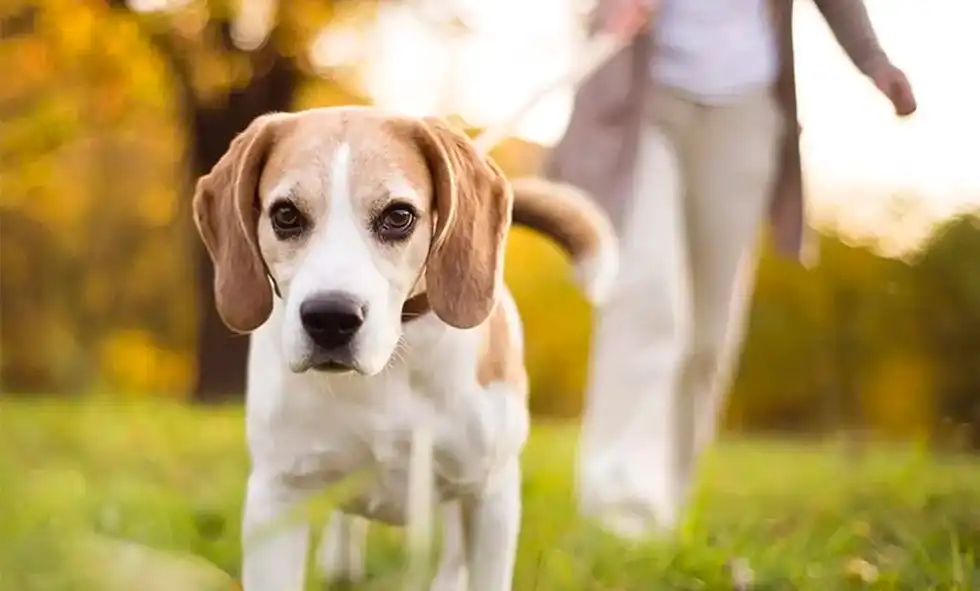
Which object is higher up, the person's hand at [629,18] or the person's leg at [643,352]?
the person's hand at [629,18]

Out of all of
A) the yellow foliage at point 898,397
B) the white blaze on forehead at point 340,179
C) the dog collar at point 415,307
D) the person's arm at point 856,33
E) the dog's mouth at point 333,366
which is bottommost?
the yellow foliage at point 898,397

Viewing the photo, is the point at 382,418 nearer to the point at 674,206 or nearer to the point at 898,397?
the point at 674,206

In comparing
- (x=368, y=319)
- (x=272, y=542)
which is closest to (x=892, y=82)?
(x=368, y=319)

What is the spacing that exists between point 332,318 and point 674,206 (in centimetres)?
83

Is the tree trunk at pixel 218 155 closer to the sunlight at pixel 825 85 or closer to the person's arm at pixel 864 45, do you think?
the sunlight at pixel 825 85

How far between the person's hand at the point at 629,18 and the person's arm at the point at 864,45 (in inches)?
9.3

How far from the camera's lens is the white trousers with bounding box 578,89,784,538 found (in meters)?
1.67

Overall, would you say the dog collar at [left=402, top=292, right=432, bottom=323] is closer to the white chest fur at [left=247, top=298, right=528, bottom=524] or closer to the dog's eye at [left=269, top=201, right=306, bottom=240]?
the white chest fur at [left=247, top=298, right=528, bottom=524]

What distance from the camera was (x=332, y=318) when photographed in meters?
1.00

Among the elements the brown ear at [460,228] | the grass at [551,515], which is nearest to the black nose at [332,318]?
the brown ear at [460,228]

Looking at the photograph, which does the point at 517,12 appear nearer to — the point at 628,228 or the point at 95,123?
the point at 628,228

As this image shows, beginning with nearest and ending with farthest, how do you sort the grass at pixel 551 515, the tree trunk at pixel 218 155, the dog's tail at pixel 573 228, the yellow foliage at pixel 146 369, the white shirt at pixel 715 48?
the grass at pixel 551 515
the dog's tail at pixel 573 228
the tree trunk at pixel 218 155
the white shirt at pixel 715 48
the yellow foliage at pixel 146 369

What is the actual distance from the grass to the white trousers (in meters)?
0.07

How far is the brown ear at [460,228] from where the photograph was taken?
1.08 m
